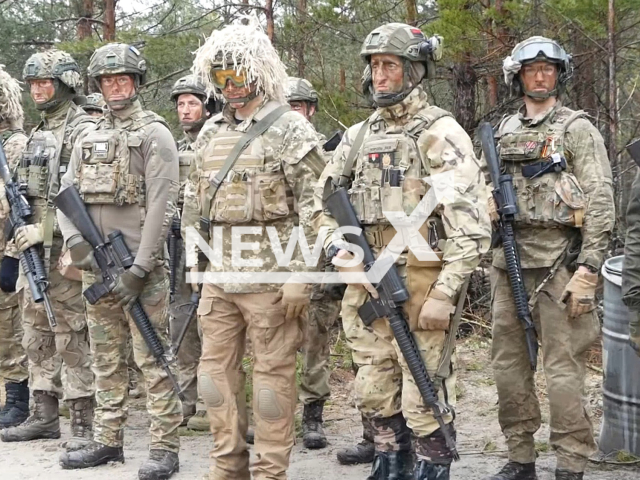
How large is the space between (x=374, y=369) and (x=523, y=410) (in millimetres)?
1154

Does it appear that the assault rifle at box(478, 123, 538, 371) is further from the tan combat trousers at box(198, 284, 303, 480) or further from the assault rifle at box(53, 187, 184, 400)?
the assault rifle at box(53, 187, 184, 400)

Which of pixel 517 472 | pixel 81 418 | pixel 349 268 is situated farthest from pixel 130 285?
pixel 517 472

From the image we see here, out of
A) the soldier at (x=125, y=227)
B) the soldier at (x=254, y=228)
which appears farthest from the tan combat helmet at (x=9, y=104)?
the soldier at (x=254, y=228)

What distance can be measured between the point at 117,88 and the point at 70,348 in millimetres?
1866


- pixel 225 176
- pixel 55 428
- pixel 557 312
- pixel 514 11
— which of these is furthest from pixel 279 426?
pixel 514 11

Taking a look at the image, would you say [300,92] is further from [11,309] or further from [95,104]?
[11,309]

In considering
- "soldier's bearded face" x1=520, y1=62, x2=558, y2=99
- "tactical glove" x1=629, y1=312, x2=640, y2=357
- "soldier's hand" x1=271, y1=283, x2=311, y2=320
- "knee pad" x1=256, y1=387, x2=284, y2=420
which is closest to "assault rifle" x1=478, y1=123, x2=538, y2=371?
"soldier's bearded face" x1=520, y1=62, x2=558, y2=99

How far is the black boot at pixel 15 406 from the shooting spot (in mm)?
6492

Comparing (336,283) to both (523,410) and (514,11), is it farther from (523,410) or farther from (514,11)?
(514,11)

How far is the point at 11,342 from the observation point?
6836 mm

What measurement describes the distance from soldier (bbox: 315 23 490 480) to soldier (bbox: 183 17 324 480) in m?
0.25

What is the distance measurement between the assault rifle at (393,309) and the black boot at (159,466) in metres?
1.72

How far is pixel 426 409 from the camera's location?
4.16 meters

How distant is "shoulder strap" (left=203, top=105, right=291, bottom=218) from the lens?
452 centimetres
